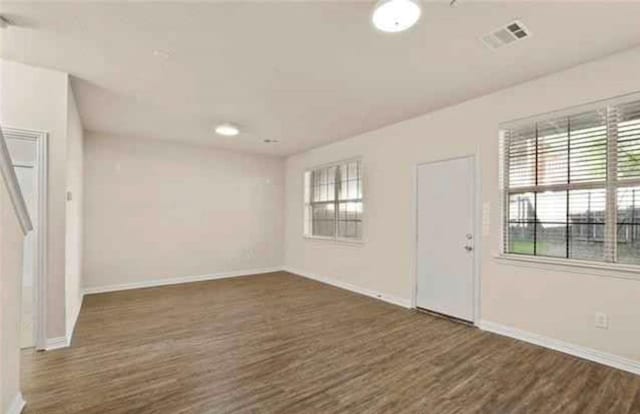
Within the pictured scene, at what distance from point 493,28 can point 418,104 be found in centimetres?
154

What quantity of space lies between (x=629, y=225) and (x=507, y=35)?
1.92 metres

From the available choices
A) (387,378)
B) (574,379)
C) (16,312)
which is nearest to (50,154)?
(16,312)

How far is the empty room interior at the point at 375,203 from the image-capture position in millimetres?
2135

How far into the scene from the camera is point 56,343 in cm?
297

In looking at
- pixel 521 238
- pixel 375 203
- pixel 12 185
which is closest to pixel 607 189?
pixel 521 238

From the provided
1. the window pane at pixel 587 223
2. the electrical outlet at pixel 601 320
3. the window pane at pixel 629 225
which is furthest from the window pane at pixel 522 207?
the electrical outlet at pixel 601 320

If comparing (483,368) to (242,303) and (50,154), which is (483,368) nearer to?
(242,303)

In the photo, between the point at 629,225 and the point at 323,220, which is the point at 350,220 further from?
the point at 629,225

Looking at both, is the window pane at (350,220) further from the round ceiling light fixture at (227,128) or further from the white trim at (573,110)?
the white trim at (573,110)

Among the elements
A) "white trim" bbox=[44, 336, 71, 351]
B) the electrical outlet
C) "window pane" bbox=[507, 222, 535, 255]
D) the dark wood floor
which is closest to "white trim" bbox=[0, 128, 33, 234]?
the dark wood floor

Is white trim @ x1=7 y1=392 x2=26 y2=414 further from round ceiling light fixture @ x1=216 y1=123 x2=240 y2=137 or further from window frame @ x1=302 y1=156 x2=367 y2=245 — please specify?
window frame @ x1=302 y1=156 x2=367 y2=245

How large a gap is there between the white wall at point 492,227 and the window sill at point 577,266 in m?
0.03

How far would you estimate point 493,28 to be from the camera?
2262 mm

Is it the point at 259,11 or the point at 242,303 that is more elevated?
the point at 259,11
